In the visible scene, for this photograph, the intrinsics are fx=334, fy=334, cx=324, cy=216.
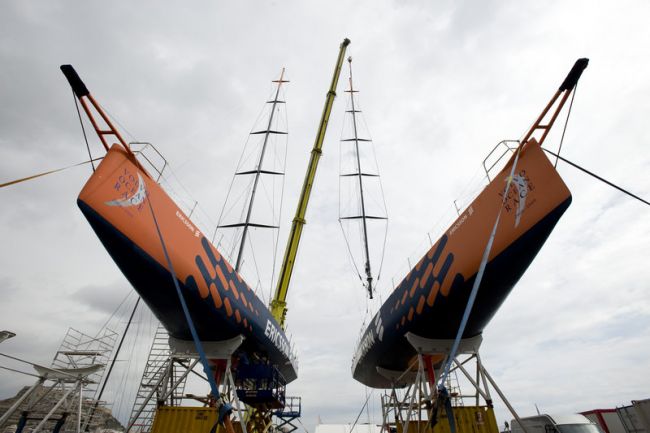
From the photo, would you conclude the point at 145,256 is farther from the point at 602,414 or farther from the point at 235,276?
the point at 602,414

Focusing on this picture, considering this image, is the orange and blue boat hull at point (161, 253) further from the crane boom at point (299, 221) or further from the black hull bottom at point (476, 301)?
the crane boom at point (299, 221)

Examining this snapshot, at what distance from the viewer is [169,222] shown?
8773mm

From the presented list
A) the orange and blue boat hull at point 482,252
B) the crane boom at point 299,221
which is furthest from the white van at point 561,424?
the crane boom at point 299,221

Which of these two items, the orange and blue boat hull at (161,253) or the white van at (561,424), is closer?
the orange and blue boat hull at (161,253)

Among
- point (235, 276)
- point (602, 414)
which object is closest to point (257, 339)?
point (235, 276)

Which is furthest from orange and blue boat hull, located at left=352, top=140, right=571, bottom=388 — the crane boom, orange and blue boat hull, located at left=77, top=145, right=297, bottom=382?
the crane boom

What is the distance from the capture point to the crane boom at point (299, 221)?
2056cm

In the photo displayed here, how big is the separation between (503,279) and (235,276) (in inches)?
311

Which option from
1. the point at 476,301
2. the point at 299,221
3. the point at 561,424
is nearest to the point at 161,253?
the point at 476,301

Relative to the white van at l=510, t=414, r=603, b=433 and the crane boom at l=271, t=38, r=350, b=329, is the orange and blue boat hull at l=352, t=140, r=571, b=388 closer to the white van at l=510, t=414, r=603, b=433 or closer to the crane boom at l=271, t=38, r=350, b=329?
the white van at l=510, t=414, r=603, b=433

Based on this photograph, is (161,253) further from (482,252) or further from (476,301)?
(476,301)

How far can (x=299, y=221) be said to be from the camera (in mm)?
22547

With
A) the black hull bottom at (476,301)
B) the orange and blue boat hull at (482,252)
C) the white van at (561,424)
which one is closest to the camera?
the orange and blue boat hull at (482,252)

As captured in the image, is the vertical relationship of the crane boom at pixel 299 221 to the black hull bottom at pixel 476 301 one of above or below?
above
